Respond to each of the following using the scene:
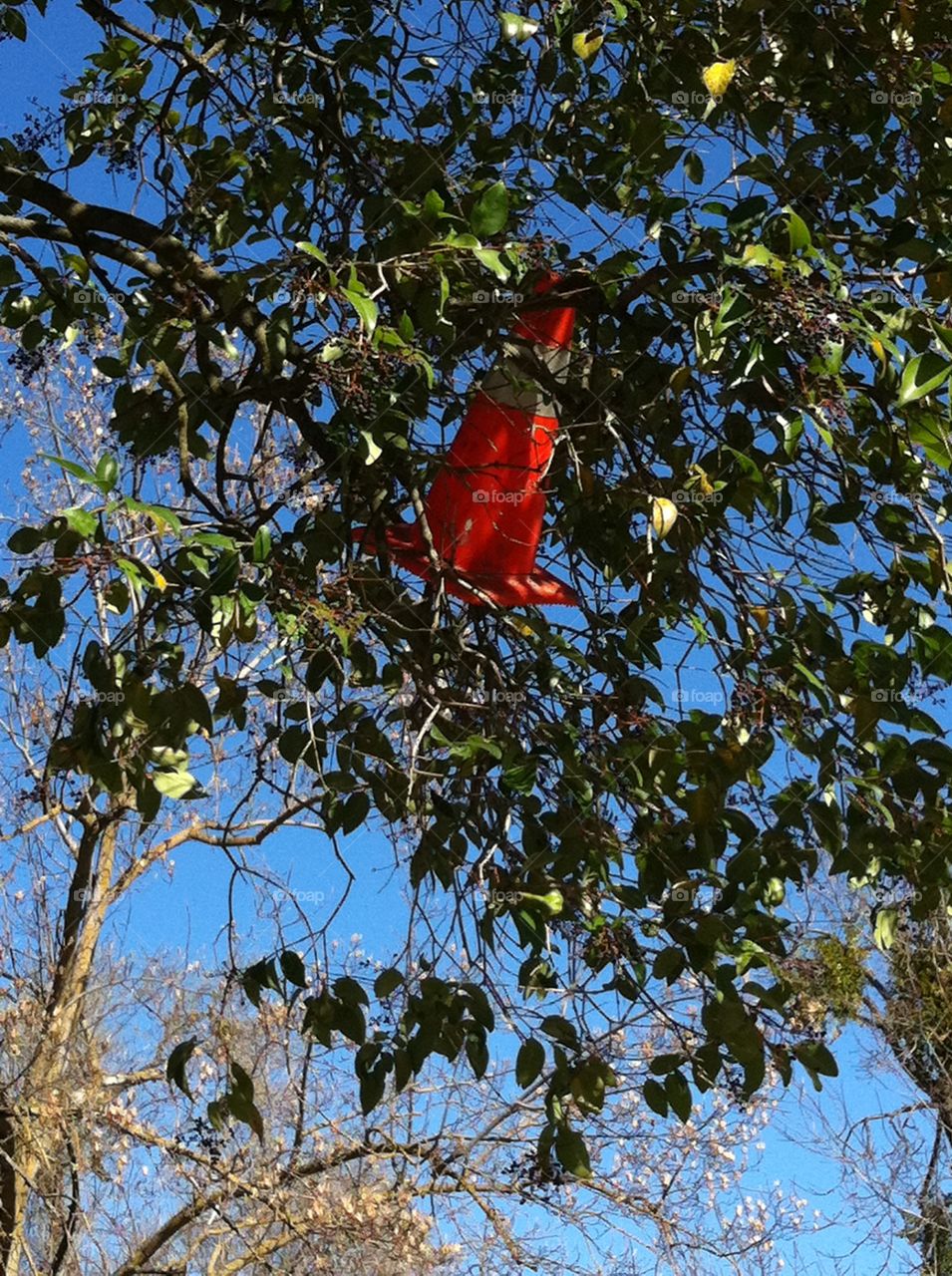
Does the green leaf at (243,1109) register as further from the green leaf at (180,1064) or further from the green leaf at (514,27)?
the green leaf at (514,27)

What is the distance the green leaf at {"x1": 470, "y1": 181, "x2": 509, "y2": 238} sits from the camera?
192 cm

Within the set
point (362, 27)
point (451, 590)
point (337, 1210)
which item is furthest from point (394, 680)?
point (337, 1210)

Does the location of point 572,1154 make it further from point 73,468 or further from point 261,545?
point 73,468

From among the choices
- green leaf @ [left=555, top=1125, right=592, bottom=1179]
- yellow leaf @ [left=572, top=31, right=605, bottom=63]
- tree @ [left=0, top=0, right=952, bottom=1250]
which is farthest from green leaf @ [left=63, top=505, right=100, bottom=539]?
yellow leaf @ [left=572, top=31, right=605, bottom=63]

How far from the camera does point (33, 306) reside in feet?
8.77

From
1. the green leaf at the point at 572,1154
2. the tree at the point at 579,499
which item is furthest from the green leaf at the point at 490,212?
the green leaf at the point at 572,1154

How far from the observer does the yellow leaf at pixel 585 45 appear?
95.4 inches

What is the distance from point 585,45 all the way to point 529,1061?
1640 mm

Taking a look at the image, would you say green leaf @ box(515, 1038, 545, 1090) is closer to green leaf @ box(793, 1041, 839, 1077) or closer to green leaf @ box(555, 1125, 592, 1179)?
green leaf @ box(555, 1125, 592, 1179)

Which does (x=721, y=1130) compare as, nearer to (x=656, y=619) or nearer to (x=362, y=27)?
(x=656, y=619)

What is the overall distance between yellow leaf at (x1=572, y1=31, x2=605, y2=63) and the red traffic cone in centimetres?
43

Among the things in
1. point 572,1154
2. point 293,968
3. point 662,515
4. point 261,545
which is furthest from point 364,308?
point 572,1154

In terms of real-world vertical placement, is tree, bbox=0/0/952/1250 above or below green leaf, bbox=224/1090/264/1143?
above

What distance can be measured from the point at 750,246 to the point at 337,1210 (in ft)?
13.8
